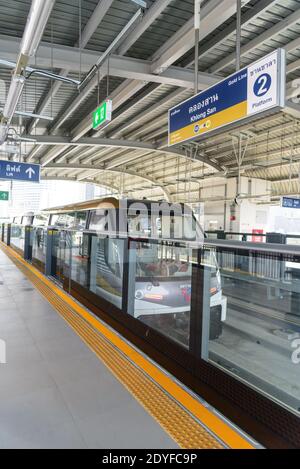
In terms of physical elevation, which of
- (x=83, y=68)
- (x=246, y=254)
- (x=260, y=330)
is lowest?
(x=260, y=330)

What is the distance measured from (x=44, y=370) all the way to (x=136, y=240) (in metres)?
1.46

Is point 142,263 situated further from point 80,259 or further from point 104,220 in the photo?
point 104,220

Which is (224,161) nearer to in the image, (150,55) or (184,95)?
(184,95)

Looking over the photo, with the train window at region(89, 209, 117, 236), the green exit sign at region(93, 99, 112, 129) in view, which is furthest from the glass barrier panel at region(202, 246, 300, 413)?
the green exit sign at region(93, 99, 112, 129)

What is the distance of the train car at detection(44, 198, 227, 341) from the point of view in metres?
2.92

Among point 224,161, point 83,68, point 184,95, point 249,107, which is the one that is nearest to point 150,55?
point 83,68

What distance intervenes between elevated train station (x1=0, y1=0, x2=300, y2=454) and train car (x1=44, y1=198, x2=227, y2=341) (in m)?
0.02

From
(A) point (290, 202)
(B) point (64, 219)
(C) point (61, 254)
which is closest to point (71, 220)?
(B) point (64, 219)

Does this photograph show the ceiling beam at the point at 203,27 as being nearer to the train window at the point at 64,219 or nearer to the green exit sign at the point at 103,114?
the green exit sign at the point at 103,114

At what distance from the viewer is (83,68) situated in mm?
7059

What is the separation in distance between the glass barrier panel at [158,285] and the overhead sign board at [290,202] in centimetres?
1110

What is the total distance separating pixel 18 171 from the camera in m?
12.1

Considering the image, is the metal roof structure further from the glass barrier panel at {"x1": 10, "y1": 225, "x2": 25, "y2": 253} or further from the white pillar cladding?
the glass barrier panel at {"x1": 10, "y1": 225, "x2": 25, "y2": 253}
